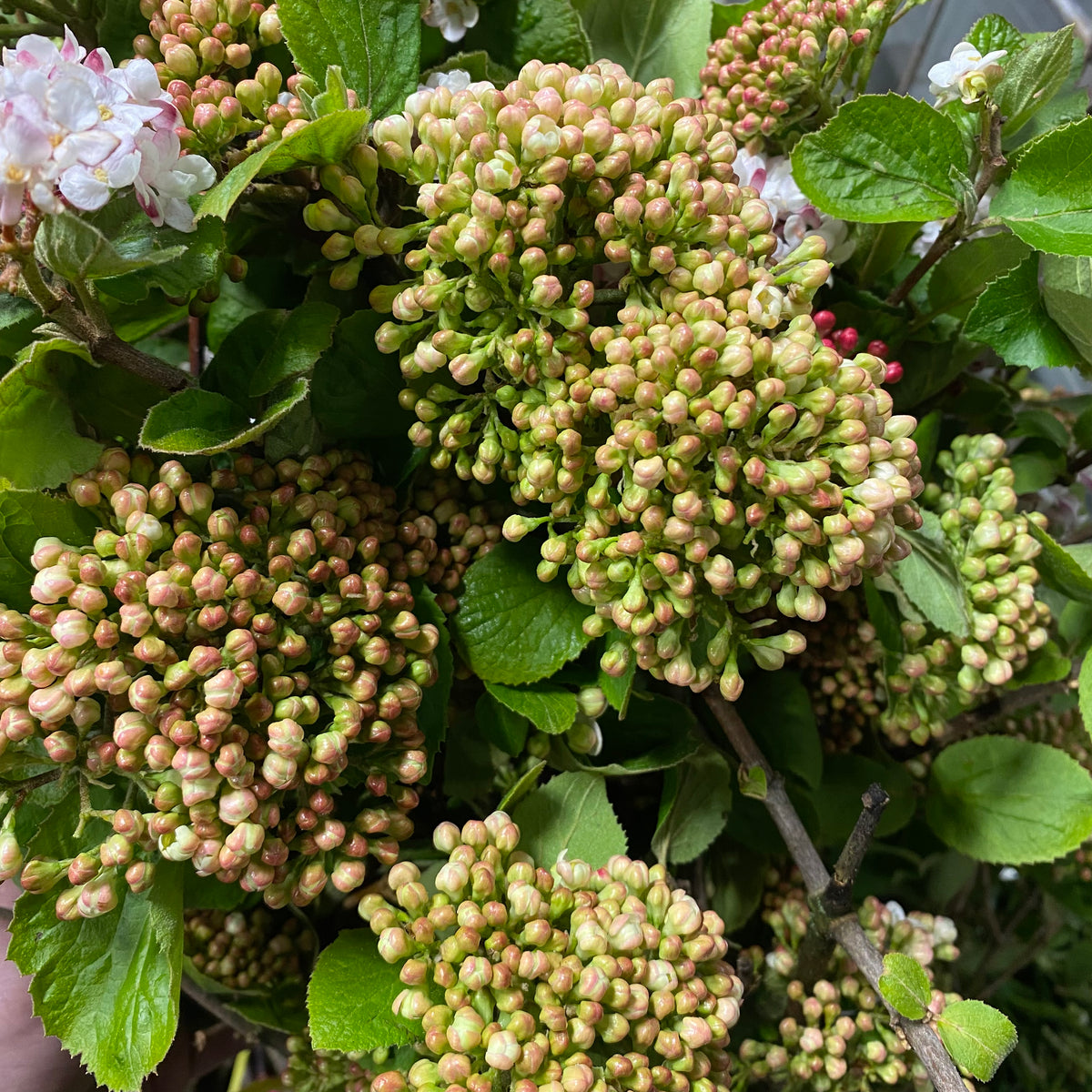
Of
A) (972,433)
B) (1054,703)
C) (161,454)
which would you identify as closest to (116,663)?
(161,454)

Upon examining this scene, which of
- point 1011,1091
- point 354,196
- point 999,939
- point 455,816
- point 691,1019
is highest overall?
point 354,196

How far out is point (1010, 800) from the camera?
875mm

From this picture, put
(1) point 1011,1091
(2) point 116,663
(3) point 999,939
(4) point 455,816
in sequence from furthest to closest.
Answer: (1) point 1011,1091, (3) point 999,939, (4) point 455,816, (2) point 116,663

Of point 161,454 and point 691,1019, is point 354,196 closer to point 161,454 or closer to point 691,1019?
point 161,454

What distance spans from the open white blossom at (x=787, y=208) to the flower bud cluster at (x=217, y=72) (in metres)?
0.38

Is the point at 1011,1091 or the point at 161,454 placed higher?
the point at 161,454

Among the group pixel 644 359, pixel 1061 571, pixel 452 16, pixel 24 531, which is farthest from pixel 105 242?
pixel 1061 571

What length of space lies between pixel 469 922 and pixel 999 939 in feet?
3.33

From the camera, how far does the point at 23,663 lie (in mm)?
526

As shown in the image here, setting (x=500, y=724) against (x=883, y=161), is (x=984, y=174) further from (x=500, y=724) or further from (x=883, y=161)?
(x=500, y=724)

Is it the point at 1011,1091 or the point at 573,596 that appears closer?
the point at 573,596

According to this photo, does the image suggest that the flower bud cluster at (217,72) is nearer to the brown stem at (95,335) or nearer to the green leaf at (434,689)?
the brown stem at (95,335)

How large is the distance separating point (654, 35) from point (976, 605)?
600 millimetres

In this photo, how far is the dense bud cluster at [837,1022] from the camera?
781mm
